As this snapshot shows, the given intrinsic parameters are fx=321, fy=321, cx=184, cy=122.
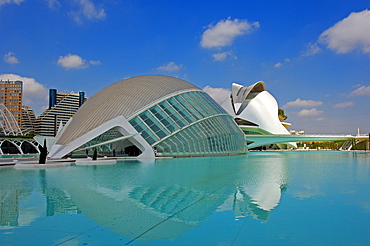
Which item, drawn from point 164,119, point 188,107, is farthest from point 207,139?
point 164,119

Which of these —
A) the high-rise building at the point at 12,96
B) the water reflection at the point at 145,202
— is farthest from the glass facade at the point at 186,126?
the high-rise building at the point at 12,96

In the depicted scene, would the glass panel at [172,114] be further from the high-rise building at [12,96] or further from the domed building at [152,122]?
the high-rise building at [12,96]

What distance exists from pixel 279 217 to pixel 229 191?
3612mm

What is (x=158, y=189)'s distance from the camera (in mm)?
11188

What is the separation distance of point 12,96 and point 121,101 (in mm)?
117685

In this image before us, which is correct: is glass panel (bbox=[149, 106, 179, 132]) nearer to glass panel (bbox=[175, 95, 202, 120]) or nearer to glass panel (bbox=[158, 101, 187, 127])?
glass panel (bbox=[158, 101, 187, 127])

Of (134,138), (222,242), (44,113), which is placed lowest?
(222,242)

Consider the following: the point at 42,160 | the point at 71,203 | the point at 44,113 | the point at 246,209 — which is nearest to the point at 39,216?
the point at 71,203

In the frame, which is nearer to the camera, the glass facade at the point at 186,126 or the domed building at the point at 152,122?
the domed building at the point at 152,122

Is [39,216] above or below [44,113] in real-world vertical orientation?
below

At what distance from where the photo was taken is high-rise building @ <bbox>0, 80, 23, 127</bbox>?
12888 cm

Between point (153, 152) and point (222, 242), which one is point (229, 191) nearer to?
point (222, 242)

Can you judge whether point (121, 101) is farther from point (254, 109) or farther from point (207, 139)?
point (254, 109)

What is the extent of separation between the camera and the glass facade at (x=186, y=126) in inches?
1195
